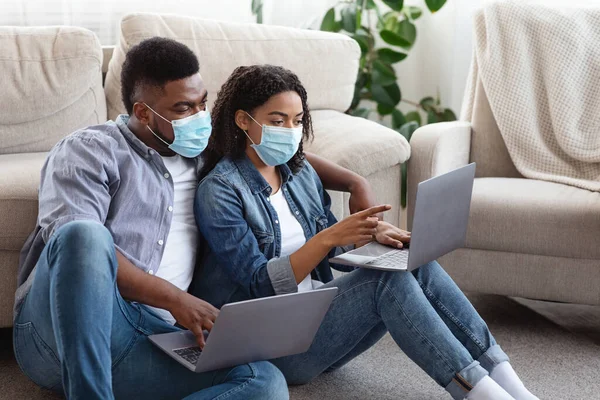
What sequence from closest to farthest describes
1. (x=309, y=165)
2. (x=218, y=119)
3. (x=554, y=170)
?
(x=218, y=119) → (x=309, y=165) → (x=554, y=170)

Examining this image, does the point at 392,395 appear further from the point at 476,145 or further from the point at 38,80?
the point at 38,80

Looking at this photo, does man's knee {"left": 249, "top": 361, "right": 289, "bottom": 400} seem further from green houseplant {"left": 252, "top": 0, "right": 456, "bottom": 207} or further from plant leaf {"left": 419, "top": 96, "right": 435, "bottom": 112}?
plant leaf {"left": 419, "top": 96, "right": 435, "bottom": 112}

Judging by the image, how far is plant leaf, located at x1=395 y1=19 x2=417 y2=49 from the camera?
11.0 ft

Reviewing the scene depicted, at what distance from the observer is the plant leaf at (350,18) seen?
3229mm

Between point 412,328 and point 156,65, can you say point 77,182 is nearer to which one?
point 156,65

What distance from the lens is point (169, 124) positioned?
1.57m

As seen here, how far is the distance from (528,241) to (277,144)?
0.79 metres

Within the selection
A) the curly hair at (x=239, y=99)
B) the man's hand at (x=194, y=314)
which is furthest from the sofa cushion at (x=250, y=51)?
the man's hand at (x=194, y=314)

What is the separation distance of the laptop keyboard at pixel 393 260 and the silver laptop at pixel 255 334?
17 centimetres

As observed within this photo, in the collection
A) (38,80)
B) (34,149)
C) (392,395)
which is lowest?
(392,395)

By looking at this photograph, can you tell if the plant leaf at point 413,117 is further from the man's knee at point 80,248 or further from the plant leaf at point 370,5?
the man's knee at point 80,248

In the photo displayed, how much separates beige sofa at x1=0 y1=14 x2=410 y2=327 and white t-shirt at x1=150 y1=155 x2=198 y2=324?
0.52 meters

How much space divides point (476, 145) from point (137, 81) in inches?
48.7

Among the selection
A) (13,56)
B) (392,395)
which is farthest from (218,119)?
(13,56)
